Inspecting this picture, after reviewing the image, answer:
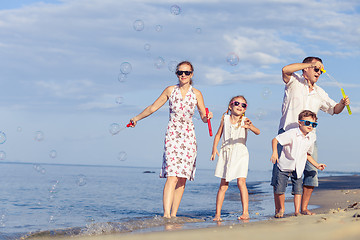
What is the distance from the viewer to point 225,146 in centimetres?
643

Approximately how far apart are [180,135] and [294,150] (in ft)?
4.96

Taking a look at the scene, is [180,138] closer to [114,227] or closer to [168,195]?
[168,195]

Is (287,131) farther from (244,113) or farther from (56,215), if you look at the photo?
(56,215)

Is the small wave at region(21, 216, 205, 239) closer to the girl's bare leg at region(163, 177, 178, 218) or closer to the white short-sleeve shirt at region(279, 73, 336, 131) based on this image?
the girl's bare leg at region(163, 177, 178, 218)

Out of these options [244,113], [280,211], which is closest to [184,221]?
[280,211]

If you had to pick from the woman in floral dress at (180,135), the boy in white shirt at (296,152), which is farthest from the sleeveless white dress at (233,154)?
the boy in white shirt at (296,152)

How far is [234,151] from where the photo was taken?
6.35 meters

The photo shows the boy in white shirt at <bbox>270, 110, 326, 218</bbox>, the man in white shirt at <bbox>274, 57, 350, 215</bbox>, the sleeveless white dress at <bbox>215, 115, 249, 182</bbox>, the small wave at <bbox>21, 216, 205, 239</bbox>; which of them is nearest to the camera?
the small wave at <bbox>21, 216, 205, 239</bbox>

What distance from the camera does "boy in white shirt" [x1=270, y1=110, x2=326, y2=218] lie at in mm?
6012

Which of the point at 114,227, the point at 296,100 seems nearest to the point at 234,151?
the point at 296,100

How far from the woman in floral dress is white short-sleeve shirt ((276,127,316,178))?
105 cm

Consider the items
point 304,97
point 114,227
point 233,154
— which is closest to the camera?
point 114,227

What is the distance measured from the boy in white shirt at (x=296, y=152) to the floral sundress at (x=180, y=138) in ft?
3.77

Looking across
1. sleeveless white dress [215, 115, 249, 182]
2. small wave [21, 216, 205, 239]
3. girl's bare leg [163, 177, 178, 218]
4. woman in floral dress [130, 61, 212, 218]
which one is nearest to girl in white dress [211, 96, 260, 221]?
sleeveless white dress [215, 115, 249, 182]
